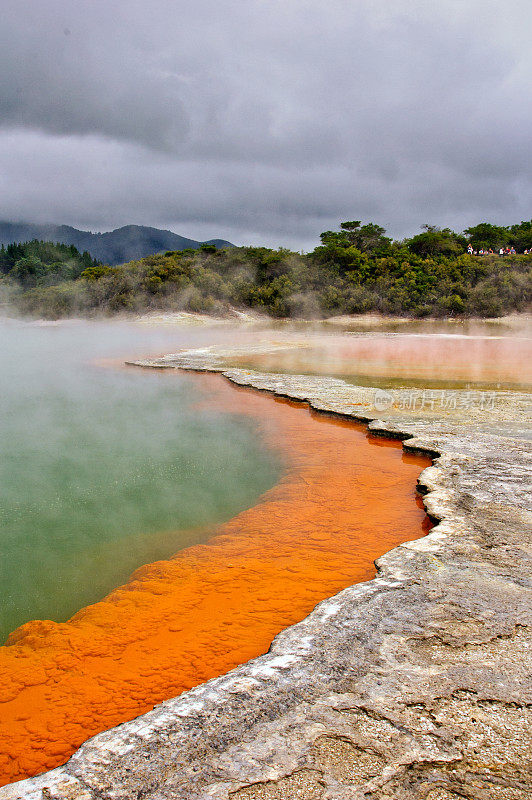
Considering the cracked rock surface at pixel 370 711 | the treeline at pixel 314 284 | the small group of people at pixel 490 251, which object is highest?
the small group of people at pixel 490 251

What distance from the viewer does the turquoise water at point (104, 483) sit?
385 cm

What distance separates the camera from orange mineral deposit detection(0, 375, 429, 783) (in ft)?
8.09

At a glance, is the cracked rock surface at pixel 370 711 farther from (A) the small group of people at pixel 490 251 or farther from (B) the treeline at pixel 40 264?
(B) the treeline at pixel 40 264

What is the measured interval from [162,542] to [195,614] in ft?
3.92

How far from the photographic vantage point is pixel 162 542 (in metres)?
4.31

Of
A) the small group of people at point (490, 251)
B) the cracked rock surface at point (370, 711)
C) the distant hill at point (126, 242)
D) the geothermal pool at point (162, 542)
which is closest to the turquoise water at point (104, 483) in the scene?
the geothermal pool at point (162, 542)

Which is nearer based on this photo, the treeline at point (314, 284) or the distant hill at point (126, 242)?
the treeline at point (314, 284)

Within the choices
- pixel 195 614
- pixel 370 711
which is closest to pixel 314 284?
pixel 195 614

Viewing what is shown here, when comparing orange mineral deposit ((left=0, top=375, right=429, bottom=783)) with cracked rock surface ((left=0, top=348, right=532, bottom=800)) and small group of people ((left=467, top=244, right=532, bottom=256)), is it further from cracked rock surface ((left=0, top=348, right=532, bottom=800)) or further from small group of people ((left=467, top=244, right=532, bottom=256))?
small group of people ((left=467, top=244, right=532, bottom=256))

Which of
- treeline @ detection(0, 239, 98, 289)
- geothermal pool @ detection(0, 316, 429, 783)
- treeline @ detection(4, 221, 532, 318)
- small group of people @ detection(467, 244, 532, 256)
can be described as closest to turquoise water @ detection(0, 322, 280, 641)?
geothermal pool @ detection(0, 316, 429, 783)

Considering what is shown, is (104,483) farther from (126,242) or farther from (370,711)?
(126,242)

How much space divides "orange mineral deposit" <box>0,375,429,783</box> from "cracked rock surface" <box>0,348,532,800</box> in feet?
1.21

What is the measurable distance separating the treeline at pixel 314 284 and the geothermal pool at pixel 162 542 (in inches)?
1075

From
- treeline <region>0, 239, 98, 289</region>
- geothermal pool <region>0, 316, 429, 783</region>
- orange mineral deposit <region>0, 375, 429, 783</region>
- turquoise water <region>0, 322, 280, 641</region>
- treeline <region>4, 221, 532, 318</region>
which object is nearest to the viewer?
orange mineral deposit <region>0, 375, 429, 783</region>
